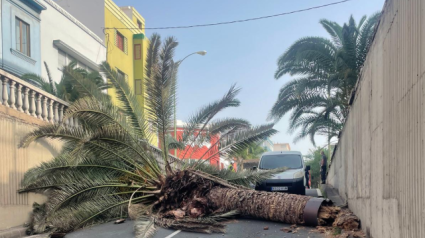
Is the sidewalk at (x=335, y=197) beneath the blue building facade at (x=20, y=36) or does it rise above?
beneath

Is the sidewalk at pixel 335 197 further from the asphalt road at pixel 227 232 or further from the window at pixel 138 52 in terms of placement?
the window at pixel 138 52

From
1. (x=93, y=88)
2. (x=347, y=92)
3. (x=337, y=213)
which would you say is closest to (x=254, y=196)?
(x=337, y=213)

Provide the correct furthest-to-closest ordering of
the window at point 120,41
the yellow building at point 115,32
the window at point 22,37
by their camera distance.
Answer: the window at point 120,41, the yellow building at point 115,32, the window at point 22,37

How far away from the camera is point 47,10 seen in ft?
53.7

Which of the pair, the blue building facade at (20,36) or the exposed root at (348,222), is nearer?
the exposed root at (348,222)

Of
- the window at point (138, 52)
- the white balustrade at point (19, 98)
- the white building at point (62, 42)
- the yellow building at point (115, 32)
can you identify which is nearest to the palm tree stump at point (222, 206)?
the white balustrade at point (19, 98)

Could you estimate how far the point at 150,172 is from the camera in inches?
365

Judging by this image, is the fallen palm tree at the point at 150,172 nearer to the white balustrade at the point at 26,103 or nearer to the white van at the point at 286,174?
the white balustrade at the point at 26,103

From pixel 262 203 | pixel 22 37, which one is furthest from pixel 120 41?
pixel 262 203

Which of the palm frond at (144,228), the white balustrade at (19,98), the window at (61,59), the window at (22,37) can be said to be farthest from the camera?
the window at (61,59)

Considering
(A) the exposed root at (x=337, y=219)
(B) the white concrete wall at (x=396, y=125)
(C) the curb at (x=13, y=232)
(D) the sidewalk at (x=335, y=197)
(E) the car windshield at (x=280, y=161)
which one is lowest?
(D) the sidewalk at (x=335, y=197)

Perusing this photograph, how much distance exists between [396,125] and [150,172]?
6822 mm

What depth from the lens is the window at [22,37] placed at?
46.9 feet

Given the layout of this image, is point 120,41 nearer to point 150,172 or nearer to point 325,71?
point 325,71
